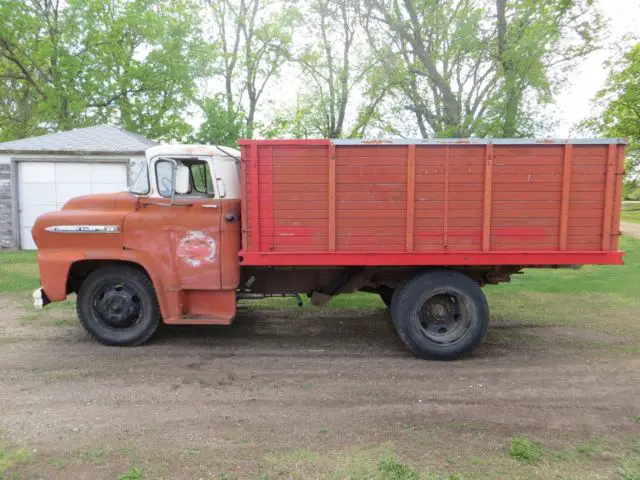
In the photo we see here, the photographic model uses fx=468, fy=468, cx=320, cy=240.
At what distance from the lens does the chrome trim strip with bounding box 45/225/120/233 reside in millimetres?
5543

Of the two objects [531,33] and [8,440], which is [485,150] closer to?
[8,440]

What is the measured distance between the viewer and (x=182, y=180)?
219 inches

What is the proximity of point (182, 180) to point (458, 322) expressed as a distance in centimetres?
367

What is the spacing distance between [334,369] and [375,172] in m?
2.21

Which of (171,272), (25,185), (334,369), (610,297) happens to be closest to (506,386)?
(334,369)

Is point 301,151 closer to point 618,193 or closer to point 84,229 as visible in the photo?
point 84,229

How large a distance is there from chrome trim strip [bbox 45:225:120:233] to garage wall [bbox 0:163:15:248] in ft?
34.8

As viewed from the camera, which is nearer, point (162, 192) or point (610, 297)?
point (162, 192)

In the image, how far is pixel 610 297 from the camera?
8.84 meters

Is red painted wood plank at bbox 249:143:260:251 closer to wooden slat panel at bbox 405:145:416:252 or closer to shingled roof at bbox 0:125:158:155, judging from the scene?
wooden slat panel at bbox 405:145:416:252

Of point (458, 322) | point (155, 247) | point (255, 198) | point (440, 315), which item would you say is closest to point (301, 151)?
point (255, 198)

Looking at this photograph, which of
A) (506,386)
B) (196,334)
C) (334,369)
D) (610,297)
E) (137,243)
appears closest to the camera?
(506,386)

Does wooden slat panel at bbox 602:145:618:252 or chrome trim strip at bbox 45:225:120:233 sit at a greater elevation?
wooden slat panel at bbox 602:145:618:252

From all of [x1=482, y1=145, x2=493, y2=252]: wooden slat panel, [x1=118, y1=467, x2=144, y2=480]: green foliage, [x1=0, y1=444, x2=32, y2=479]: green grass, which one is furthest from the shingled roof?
[x1=118, y1=467, x2=144, y2=480]: green foliage
